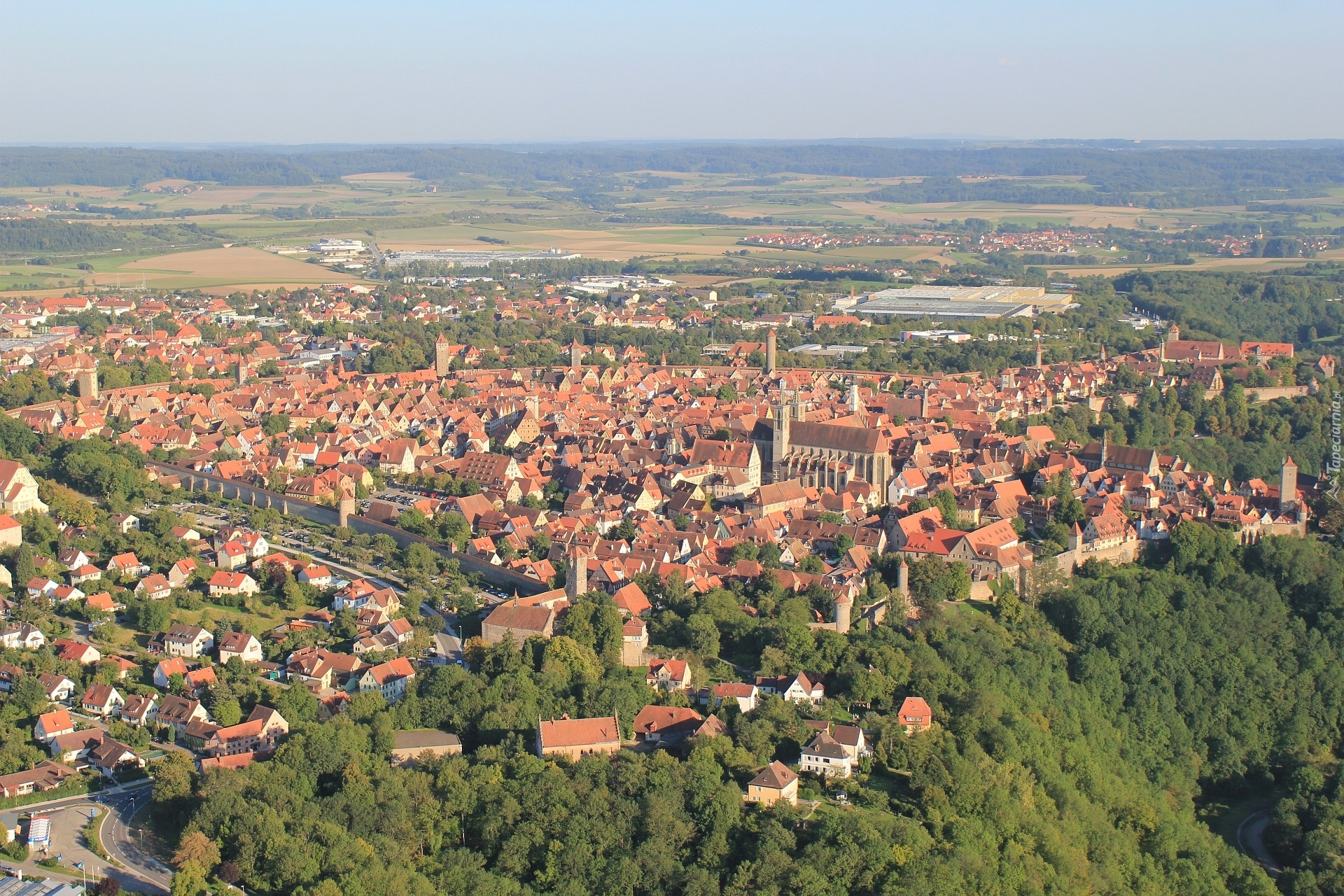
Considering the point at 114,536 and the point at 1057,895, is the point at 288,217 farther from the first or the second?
the point at 1057,895

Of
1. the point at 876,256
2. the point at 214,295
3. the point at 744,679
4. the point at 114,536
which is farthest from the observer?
the point at 876,256

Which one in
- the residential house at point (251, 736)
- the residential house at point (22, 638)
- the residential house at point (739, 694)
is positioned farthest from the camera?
the residential house at point (22, 638)

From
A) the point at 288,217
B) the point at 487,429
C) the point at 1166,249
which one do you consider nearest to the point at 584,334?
the point at 487,429

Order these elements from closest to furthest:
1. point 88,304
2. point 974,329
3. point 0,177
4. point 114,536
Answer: point 114,536
point 974,329
point 88,304
point 0,177

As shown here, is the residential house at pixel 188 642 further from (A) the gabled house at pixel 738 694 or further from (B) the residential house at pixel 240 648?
(A) the gabled house at pixel 738 694

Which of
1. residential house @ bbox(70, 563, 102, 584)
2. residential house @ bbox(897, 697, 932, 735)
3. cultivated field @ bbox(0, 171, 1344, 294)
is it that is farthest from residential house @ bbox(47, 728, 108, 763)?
cultivated field @ bbox(0, 171, 1344, 294)

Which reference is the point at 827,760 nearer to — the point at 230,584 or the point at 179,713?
the point at 179,713

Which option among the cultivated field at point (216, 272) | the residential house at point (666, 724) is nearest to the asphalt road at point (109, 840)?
the residential house at point (666, 724)

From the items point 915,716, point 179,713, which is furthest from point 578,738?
point 179,713
